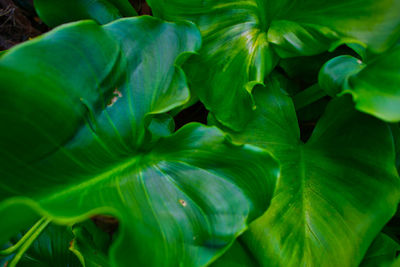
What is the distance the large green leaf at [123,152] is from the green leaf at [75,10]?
0.24 metres

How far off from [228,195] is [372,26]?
1.30 ft

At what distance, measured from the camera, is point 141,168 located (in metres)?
0.59

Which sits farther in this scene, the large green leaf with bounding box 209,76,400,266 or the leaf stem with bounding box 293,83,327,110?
the leaf stem with bounding box 293,83,327,110

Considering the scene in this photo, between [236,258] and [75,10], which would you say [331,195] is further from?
[75,10]

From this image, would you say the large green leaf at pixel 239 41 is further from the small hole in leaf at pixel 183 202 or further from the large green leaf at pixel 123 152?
the small hole in leaf at pixel 183 202

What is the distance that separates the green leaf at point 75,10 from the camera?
75 cm

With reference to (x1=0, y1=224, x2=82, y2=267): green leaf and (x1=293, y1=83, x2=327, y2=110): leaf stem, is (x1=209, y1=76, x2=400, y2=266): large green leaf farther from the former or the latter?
(x1=0, y1=224, x2=82, y2=267): green leaf

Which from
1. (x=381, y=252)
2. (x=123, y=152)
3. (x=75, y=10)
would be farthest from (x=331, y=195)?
(x=75, y=10)

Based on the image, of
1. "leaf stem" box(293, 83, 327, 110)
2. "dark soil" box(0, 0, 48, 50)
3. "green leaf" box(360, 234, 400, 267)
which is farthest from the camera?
"dark soil" box(0, 0, 48, 50)

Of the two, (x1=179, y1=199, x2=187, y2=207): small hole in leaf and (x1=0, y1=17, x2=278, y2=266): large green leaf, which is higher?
(x1=0, y1=17, x2=278, y2=266): large green leaf

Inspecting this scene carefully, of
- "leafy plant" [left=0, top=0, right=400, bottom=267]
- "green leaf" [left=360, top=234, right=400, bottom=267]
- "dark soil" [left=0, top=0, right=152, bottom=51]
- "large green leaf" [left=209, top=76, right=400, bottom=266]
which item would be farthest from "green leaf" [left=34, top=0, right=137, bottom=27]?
"green leaf" [left=360, top=234, right=400, bottom=267]

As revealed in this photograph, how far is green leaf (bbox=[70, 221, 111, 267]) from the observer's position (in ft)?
2.16

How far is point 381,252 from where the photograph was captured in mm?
731

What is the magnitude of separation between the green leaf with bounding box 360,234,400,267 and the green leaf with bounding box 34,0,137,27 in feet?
2.69
